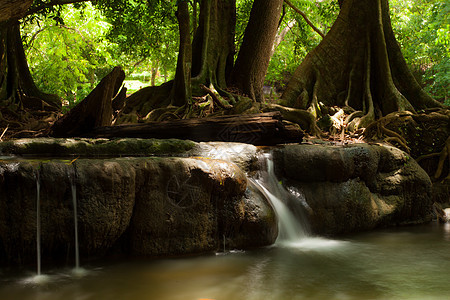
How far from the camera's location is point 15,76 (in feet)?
33.9

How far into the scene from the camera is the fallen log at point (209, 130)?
6.41 m

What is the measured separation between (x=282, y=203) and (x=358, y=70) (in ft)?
19.9

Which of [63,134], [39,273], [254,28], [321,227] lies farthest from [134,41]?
[39,273]

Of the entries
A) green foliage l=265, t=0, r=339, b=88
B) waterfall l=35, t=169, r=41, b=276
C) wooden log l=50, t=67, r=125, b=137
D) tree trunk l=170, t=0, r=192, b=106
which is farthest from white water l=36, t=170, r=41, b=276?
green foliage l=265, t=0, r=339, b=88

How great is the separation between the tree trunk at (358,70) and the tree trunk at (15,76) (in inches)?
256

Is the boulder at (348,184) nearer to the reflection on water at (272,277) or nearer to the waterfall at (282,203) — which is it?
the waterfall at (282,203)

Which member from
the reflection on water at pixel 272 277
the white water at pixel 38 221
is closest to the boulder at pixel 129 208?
the white water at pixel 38 221

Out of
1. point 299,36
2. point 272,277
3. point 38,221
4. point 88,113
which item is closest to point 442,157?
point 272,277

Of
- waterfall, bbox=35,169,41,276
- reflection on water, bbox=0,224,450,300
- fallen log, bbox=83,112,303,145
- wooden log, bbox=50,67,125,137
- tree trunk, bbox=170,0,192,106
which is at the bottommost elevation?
reflection on water, bbox=0,224,450,300

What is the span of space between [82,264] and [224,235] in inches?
58.6

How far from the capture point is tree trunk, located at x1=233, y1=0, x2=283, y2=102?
10.4m

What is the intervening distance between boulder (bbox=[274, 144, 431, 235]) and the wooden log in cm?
308

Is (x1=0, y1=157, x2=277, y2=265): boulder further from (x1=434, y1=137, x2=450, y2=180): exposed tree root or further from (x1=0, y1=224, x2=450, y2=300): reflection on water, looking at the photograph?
(x1=434, y1=137, x2=450, y2=180): exposed tree root

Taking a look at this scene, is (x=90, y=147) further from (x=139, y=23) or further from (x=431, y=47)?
(x=431, y=47)
